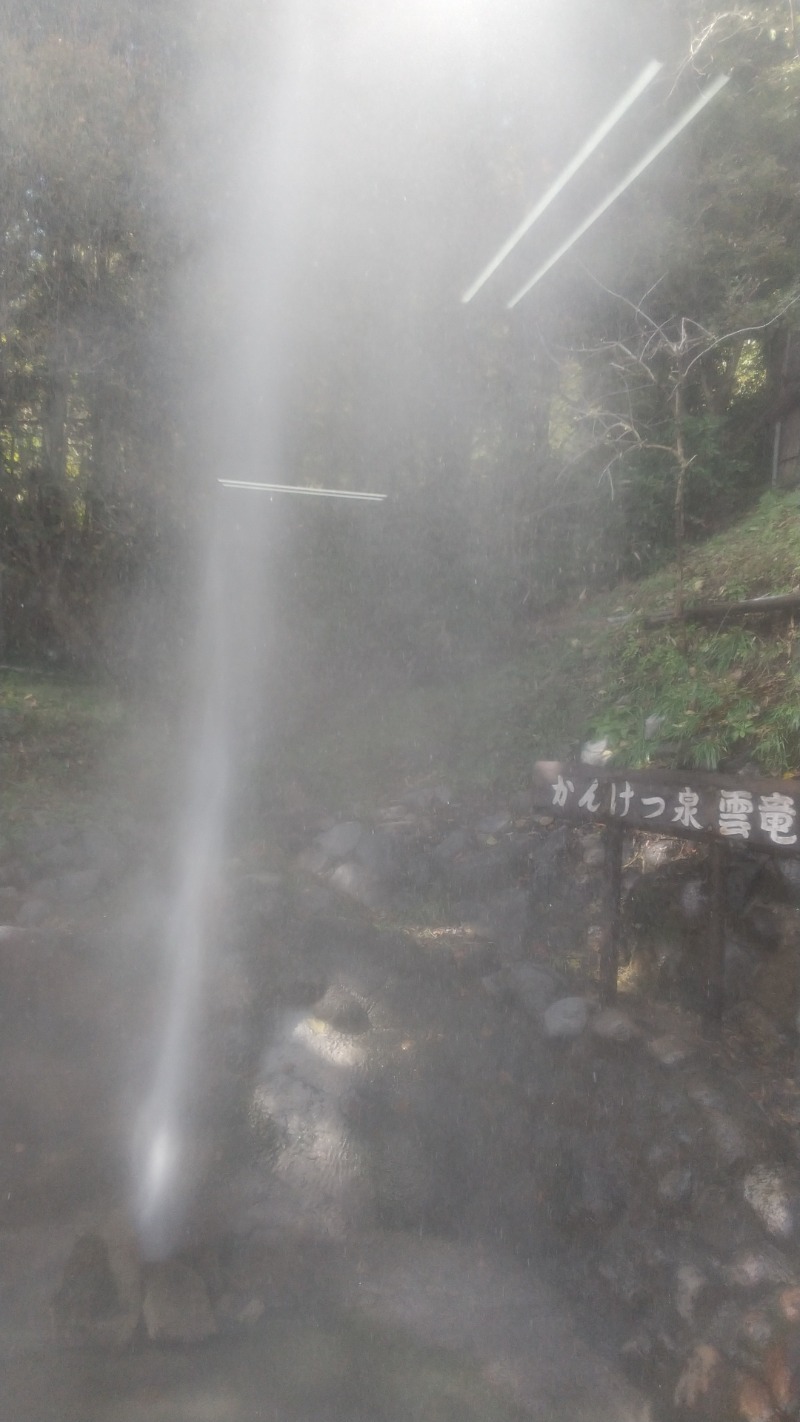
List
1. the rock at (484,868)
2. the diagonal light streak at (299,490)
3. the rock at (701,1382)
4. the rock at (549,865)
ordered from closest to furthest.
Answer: the rock at (701,1382), the rock at (549,865), the rock at (484,868), the diagonal light streak at (299,490)

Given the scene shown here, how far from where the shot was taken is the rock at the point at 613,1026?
529cm

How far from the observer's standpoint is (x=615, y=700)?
805 centimetres

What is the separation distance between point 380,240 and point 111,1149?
1009 cm

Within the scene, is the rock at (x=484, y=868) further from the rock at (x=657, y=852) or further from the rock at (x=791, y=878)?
the rock at (x=791, y=878)

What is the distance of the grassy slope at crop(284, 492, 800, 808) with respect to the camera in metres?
6.16

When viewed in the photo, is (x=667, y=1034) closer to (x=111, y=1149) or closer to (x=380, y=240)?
(x=111, y=1149)

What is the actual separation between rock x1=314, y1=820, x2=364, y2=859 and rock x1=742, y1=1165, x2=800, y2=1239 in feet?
15.0

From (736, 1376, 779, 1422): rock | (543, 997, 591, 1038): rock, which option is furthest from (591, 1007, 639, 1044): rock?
(736, 1376, 779, 1422): rock

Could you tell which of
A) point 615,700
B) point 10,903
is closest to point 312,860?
point 10,903

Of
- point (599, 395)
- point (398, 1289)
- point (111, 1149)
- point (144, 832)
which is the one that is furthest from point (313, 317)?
point (398, 1289)

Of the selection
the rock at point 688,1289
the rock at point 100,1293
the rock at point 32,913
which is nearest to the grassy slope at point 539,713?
the rock at point 32,913

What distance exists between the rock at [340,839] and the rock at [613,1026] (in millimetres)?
3264

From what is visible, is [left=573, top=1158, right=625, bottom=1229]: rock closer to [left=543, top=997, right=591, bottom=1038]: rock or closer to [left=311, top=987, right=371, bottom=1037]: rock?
[left=543, top=997, right=591, bottom=1038]: rock

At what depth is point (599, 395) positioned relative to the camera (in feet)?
→ 36.1
